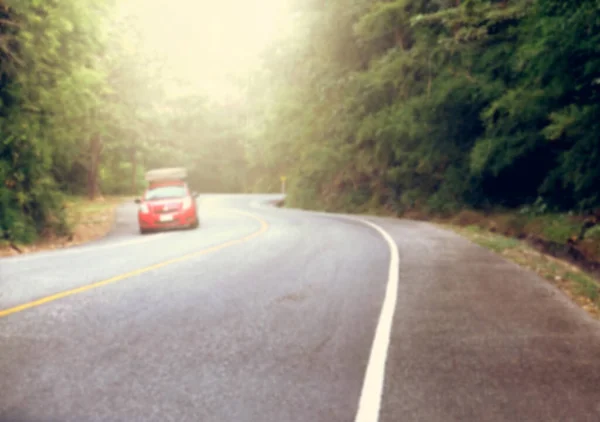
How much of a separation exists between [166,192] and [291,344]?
51.1 ft

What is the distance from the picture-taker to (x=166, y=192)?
66.7ft

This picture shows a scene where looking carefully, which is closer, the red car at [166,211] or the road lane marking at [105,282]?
the road lane marking at [105,282]

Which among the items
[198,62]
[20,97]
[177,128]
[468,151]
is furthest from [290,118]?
[198,62]

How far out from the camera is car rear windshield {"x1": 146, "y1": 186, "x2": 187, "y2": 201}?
20047mm

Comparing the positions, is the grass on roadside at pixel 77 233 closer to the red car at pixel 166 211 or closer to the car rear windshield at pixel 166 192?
the red car at pixel 166 211

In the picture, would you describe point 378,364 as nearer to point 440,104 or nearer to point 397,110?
point 440,104

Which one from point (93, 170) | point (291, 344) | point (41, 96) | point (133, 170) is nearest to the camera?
point (291, 344)

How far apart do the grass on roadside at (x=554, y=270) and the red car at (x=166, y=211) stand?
8.86 metres

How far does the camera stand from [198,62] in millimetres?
90188

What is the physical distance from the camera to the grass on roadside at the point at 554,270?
830 centimetres

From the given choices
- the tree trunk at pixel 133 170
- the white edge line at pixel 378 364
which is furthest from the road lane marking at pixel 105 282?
the tree trunk at pixel 133 170

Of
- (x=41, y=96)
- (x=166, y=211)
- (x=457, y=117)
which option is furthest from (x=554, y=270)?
(x=41, y=96)

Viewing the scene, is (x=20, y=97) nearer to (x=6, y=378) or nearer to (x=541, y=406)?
(x=6, y=378)

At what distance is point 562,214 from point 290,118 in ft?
70.6
